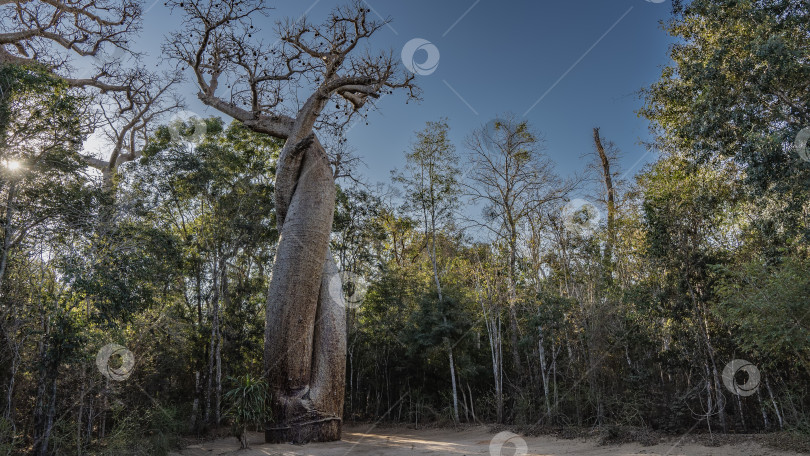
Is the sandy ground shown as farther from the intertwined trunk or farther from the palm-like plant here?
the intertwined trunk

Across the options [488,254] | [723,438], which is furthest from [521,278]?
[723,438]

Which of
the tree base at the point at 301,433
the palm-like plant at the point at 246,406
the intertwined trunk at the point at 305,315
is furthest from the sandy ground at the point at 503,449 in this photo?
the intertwined trunk at the point at 305,315

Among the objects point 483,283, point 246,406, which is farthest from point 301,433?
point 483,283

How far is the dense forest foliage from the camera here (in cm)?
517

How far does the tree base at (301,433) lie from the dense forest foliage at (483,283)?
0.51 meters

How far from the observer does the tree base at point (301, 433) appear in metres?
6.23

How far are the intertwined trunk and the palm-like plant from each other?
0.26m

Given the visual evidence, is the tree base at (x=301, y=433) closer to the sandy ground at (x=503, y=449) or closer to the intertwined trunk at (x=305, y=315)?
the intertwined trunk at (x=305, y=315)

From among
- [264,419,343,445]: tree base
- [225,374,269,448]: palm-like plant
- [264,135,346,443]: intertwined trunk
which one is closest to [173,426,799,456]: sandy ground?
[264,419,343,445]: tree base

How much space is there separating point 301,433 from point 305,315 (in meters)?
1.74

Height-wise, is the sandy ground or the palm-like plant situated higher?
the palm-like plant

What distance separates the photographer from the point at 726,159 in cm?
699

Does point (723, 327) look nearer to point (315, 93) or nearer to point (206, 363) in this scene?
point (315, 93)

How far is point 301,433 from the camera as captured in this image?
20.5ft
